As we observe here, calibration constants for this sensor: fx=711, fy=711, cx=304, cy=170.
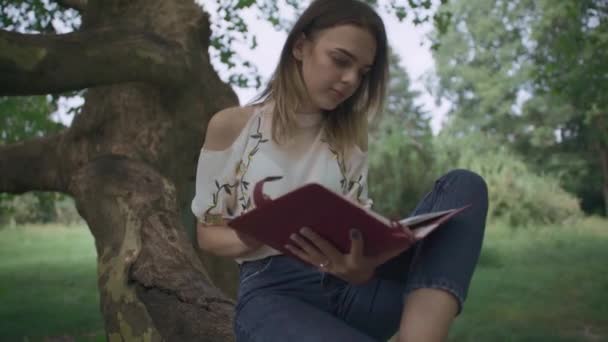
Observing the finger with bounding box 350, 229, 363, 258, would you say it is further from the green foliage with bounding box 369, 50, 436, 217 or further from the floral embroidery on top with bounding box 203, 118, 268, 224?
the green foliage with bounding box 369, 50, 436, 217

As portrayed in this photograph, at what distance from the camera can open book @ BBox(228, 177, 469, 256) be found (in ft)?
5.45

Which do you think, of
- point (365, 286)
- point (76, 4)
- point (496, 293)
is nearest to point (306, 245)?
point (365, 286)

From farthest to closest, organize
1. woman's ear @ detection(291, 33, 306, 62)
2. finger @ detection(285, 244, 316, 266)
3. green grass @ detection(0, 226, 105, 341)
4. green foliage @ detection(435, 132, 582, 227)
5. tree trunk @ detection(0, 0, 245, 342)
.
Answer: green foliage @ detection(435, 132, 582, 227)
green grass @ detection(0, 226, 105, 341)
tree trunk @ detection(0, 0, 245, 342)
woman's ear @ detection(291, 33, 306, 62)
finger @ detection(285, 244, 316, 266)

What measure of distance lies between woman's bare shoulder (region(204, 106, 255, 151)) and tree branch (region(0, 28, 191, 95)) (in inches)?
66.2

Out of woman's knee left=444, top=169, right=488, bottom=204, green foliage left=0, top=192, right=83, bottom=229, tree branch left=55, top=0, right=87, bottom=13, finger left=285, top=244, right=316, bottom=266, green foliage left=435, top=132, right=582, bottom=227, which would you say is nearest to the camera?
finger left=285, top=244, right=316, bottom=266

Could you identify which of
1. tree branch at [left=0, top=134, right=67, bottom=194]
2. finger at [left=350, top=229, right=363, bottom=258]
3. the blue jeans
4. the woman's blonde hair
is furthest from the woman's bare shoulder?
tree branch at [left=0, top=134, right=67, bottom=194]

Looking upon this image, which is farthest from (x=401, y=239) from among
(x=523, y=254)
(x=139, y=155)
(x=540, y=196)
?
(x=540, y=196)

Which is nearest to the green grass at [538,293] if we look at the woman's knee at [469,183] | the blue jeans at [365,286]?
the blue jeans at [365,286]

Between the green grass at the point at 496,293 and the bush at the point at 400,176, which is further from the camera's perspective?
the bush at the point at 400,176

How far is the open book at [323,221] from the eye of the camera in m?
1.66

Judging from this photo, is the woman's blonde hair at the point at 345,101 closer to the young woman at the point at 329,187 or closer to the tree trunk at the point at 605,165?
the young woman at the point at 329,187

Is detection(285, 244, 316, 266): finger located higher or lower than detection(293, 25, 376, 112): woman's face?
lower

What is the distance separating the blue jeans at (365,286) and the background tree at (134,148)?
2.95 feet

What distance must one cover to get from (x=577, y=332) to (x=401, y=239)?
7007 mm
